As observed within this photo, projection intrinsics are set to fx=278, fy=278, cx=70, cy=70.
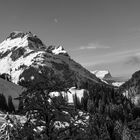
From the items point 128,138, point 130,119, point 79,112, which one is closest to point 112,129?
point 128,138

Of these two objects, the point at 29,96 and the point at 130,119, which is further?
the point at 130,119

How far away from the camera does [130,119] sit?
19838cm

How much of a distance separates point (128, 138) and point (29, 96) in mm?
78654

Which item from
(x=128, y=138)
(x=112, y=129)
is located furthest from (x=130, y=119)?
(x=128, y=138)

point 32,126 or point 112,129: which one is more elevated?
point 32,126

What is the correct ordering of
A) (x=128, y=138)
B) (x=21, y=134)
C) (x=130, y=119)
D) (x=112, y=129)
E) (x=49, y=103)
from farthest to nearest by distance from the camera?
(x=130, y=119) → (x=112, y=129) → (x=128, y=138) → (x=49, y=103) → (x=21, y=134)

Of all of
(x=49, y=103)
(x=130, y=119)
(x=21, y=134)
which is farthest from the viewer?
(x=130, y=119)

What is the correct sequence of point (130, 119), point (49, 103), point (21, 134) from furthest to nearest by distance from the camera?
1. point (130, 119)
2. point (49, 103)
3. point (21, 134)

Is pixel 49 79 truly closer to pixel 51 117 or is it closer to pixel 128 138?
pixel 51 117

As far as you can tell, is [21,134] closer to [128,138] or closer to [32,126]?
[32,126]

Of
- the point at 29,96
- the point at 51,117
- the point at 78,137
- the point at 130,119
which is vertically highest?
the point at 29,96

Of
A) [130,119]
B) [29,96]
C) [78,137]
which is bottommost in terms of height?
[130,119]

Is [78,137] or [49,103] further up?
[49,103]

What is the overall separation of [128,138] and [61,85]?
78.3m
